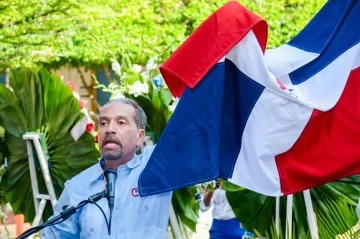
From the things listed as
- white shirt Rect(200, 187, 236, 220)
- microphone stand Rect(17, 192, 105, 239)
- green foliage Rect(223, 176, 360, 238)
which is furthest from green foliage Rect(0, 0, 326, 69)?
microphone stand Rect(17, 192, 105, 239)

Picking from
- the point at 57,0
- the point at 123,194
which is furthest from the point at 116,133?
the point at 57,0

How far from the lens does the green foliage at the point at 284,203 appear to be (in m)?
7.16

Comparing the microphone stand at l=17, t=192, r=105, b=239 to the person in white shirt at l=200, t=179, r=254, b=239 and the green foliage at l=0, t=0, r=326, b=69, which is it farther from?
the green foliage at l=0, t=0, r=326, b=69

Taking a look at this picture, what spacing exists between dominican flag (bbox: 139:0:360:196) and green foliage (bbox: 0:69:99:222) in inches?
123

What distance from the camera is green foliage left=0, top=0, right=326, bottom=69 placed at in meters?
16.7

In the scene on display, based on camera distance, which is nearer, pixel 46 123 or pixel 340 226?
pixel 340 226

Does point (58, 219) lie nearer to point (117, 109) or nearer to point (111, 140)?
point (111, 140)

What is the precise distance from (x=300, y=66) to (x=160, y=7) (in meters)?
14.7

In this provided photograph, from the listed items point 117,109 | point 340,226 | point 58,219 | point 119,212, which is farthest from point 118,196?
point 340,226

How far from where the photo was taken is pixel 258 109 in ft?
17.7

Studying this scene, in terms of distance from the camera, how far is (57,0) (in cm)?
1595

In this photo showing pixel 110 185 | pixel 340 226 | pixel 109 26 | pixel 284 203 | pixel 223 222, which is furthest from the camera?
pixel 109 26

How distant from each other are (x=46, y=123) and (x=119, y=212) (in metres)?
3.84

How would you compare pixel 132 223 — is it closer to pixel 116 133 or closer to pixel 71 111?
pixel 116 133
